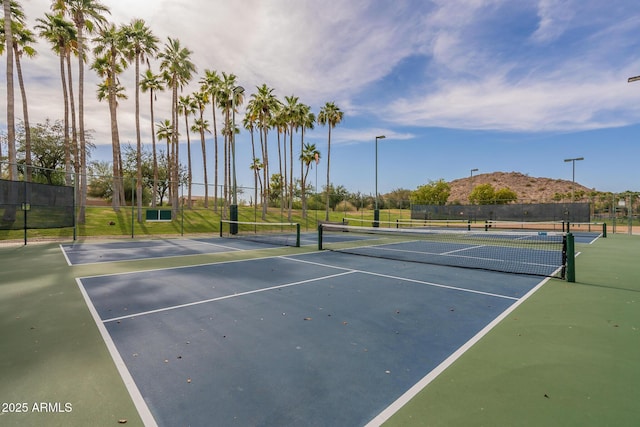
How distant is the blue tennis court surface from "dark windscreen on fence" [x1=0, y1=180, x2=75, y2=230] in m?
10.4

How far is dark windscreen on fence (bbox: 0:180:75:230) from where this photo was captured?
44.7ft

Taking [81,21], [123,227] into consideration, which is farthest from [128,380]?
[81,21]

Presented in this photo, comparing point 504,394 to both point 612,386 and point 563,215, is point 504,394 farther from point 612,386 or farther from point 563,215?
Answer: point 563,215

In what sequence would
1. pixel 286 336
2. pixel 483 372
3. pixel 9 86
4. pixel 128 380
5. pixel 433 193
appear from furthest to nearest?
pixel 433 193
pixel 9 86
pixel 286 336
pixel 483 372
pixel 128 380

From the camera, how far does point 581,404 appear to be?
271 centimetres

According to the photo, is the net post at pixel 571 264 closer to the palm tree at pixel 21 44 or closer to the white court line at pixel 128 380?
the white court line at pixel 128 380

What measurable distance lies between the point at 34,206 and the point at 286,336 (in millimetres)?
16436

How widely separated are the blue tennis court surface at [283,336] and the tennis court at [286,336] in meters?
0.02

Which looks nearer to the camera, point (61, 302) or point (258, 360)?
point (258, 360)

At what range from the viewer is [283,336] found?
4176 millimetres

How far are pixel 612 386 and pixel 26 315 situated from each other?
779cm

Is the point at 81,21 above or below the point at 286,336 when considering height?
above

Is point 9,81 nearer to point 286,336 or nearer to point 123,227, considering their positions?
point 123,227

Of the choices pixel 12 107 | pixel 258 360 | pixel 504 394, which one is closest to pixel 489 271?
pixel 504 394
